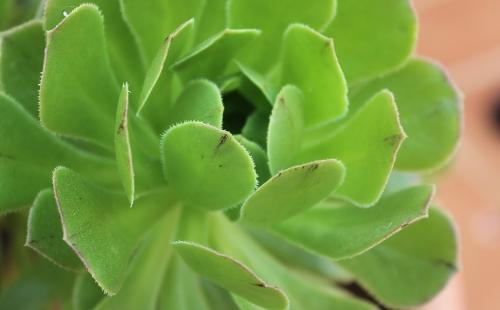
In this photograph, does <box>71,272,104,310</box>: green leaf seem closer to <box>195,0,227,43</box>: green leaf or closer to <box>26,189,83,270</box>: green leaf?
<box>26,189,83,270</box>: green leaf

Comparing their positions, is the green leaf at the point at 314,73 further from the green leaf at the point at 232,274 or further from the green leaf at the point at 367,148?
the green leaf at the point at 232,274

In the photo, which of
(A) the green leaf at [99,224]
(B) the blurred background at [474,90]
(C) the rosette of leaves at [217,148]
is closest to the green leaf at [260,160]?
(C) the rosette of leaves at [217,148]

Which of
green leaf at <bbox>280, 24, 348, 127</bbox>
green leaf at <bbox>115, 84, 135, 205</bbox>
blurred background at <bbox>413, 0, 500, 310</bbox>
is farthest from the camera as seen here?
blurred background at <bbox>413, 0, 500, 310</bbox>

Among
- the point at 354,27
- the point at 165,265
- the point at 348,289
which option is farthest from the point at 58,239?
the point at 348,289

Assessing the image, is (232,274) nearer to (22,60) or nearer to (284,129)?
(284,129)

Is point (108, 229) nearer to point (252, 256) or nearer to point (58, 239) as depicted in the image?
point (58, 239)

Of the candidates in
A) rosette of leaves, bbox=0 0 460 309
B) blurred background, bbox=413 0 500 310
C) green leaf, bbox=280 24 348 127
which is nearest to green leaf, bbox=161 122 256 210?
rosette of leaves, bbox=0 0 460 309

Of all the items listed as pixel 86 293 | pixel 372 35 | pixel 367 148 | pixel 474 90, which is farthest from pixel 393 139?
pixel 474 90
